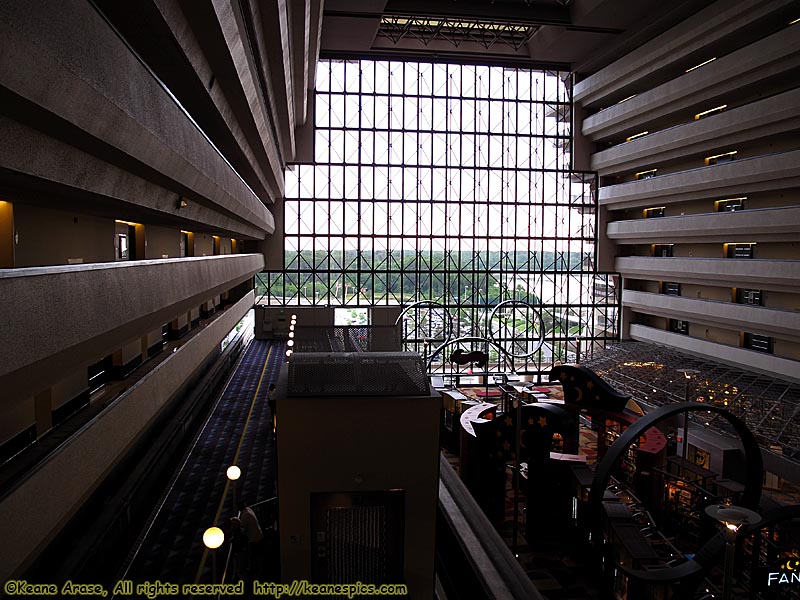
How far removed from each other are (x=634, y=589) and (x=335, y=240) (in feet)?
72.3

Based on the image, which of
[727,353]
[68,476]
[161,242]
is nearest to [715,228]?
[727,353]

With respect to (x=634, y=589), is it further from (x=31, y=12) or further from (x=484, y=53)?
(x=484, y=53)

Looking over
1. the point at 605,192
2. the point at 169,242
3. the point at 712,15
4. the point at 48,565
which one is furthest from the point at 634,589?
the point at 605,192

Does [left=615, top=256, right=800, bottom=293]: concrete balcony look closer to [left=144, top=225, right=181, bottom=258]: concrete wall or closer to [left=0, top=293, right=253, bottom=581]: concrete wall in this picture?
[left=144, top=225, right=181, bottom=258]: concrete wall

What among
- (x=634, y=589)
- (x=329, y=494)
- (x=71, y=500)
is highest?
(x=71, y=500)

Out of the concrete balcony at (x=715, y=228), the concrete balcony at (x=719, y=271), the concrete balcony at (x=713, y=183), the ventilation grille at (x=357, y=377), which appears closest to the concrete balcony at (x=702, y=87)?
the concrete balcony at (x=713, y=183)

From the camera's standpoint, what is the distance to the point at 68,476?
4.96 m

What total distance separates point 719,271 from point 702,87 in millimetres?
6781

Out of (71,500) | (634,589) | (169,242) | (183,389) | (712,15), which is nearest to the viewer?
(71,500)

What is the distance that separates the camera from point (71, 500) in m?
4.96

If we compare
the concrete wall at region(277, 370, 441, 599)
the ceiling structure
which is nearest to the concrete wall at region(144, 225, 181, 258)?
the concrete wall at region(277, 370, 441, 599)

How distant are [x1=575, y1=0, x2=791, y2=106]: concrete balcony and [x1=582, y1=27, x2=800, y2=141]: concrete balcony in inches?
35.2

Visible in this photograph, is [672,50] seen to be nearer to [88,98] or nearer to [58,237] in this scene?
[58,237]

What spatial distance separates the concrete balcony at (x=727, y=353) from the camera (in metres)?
20.9
